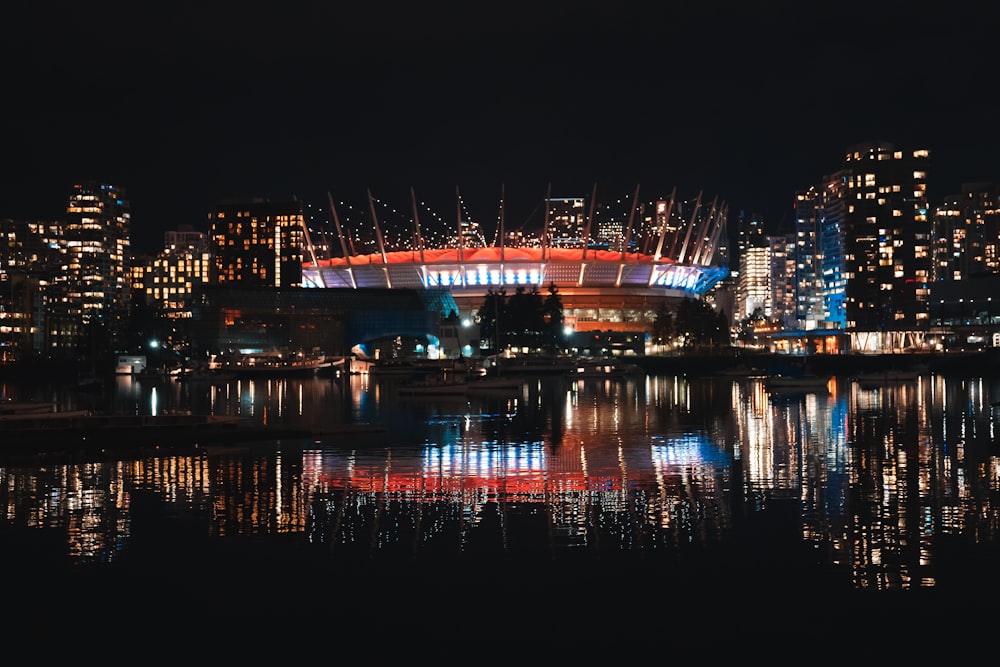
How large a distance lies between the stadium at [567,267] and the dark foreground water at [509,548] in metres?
113

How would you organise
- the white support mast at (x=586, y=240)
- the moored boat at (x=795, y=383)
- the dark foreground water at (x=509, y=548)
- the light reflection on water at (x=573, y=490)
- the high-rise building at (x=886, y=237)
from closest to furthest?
the dark foreground water at (x=509, y=548)
the light reflection on water at (x=573, y=490)
the moored boat at (x=795, y=383)
the white support mast at (x=586, y=240)
the high-rise building at (x=886, y=237)

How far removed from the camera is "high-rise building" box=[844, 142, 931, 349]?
183625mm

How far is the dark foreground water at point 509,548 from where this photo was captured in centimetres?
1412

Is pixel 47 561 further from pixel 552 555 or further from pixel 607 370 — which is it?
pixel 607 370

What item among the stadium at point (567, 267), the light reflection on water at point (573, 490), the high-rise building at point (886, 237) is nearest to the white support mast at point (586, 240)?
the stadium at point (567, 267)

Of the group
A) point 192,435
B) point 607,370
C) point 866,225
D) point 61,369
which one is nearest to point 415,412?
point 192,435

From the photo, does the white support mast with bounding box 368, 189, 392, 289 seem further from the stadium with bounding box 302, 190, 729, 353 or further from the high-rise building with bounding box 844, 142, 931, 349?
the high-rise building with bounding box 844, 142, 931, 349

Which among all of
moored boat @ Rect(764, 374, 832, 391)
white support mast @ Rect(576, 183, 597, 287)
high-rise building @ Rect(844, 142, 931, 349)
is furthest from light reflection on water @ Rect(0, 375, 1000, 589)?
high-rise building @ Rect(844, 142, 931, 349)

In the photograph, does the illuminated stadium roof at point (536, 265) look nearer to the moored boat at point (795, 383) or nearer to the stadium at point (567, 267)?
the stadium at point (567, 267)

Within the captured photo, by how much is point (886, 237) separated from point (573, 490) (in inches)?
6762

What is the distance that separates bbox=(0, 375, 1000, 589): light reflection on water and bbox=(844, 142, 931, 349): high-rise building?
14393cm

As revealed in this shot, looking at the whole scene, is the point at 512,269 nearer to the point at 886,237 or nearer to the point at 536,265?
the point at 536,265

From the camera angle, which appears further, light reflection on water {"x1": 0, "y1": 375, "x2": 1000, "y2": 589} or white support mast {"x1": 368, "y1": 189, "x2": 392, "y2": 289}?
white support mast {"x1": 368, "y1": 189, "x2": 392, "y2": 289}

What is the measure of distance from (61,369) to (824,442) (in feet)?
282
